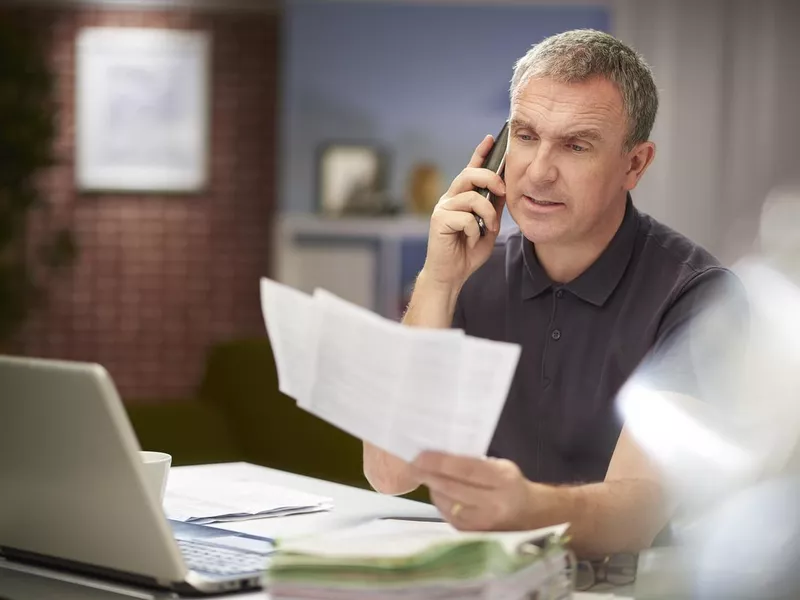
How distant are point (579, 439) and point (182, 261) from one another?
4923 mm

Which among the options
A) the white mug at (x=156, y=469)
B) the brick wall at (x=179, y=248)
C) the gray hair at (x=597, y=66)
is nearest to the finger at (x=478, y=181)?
the gray hair at (x=597, y=66)

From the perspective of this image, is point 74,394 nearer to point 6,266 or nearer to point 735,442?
point 735,442

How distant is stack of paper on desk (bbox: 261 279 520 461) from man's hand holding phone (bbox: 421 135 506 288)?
730 millimetres

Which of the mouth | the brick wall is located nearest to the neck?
the mouth

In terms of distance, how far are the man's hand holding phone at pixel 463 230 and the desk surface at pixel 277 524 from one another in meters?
0.36

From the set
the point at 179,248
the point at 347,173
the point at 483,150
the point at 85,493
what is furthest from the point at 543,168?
the point at 179,248

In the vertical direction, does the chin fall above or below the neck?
above

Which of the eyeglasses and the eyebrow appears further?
the eyebrow

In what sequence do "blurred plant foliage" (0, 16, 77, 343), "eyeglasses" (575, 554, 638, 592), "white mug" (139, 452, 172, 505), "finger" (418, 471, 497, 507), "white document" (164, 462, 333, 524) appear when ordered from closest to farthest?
"finger" (418, 471, 497, 507), "eyeglasses" (575, 554, 638, 592), "white mug" (139, 452, 172, 505), "white document" (164, 462, 333, 524), "blurred plant foliage" (0, 16, 77, 343)

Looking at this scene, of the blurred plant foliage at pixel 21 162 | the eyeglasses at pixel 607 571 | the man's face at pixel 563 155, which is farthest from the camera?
the blurred plant foliage at pixel 21 162

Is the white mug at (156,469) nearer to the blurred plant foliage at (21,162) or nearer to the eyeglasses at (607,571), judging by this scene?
the eyeglasses at (607,571)

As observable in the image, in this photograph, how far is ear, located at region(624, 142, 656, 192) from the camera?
1.95 metres

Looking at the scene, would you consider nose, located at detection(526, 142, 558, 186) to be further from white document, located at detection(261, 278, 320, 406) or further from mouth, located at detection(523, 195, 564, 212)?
white document, located at detection(261, 278, 320, 406)

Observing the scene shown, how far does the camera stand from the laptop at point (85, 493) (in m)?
1.14
